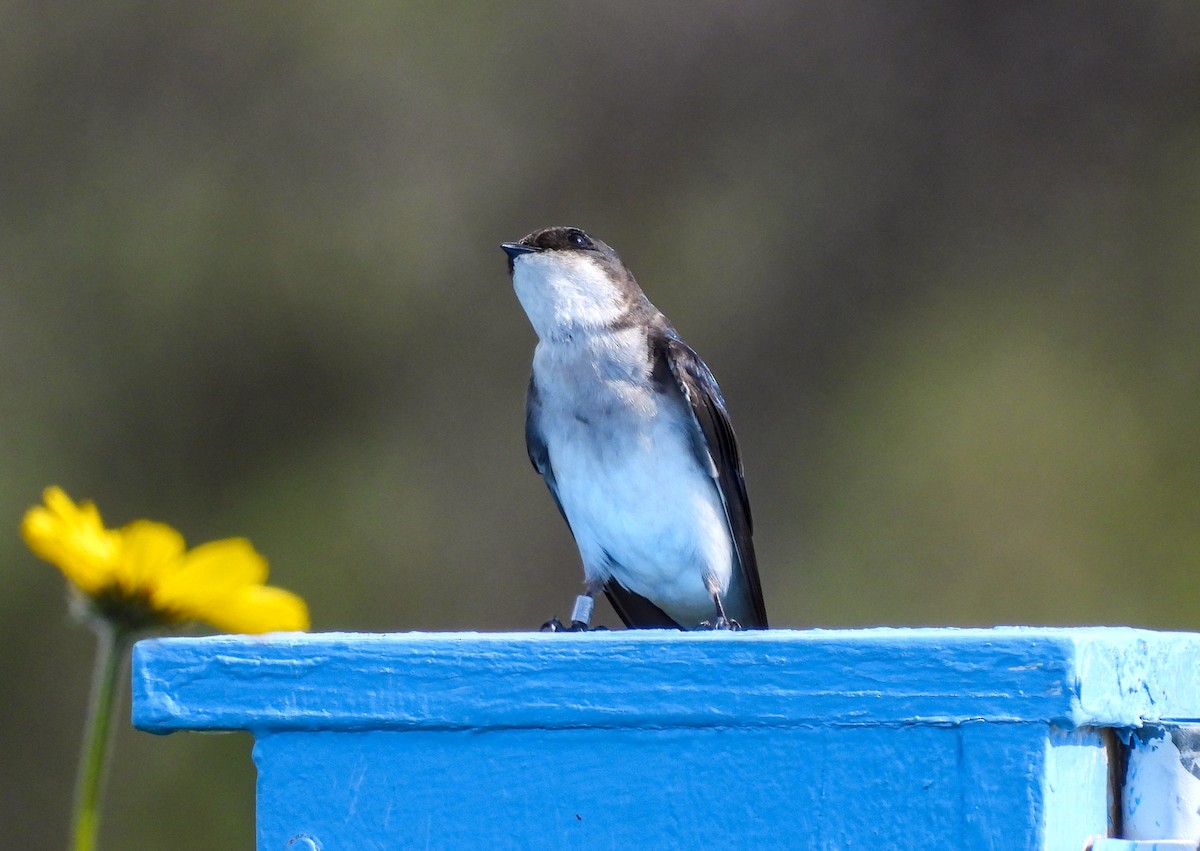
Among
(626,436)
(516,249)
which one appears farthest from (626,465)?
(516,249)

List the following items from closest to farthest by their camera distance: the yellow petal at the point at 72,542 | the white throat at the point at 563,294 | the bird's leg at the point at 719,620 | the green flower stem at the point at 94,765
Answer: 1. the green flower stem at the point at 94,765
2. the yellow petal at the point at 72,542
3. the bird's leg at the point at 719,620
4. the white throat at the point at 563,294

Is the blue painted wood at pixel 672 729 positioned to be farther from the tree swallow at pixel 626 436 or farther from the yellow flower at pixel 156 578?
the tree swallow at pixel 626 436

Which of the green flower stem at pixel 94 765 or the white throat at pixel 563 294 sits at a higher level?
the white throat at pixel 563 294

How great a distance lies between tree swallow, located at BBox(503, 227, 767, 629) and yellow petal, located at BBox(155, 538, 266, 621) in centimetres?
85

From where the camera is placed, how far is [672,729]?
140 cm

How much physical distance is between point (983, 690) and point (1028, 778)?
7 cm

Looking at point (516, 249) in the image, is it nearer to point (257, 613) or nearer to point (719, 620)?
point (719, 620)

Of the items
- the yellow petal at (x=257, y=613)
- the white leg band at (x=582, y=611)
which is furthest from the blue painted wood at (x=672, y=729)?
the white leg band at (x=582, y=611)

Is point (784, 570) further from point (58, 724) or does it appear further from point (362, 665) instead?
point (362, 665)

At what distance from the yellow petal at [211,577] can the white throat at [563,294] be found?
0.92 metres

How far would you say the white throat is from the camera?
2.42 m

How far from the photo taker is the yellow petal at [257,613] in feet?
4.83

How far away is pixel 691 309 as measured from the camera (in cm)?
491

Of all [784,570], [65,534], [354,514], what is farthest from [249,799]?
[65,534]
